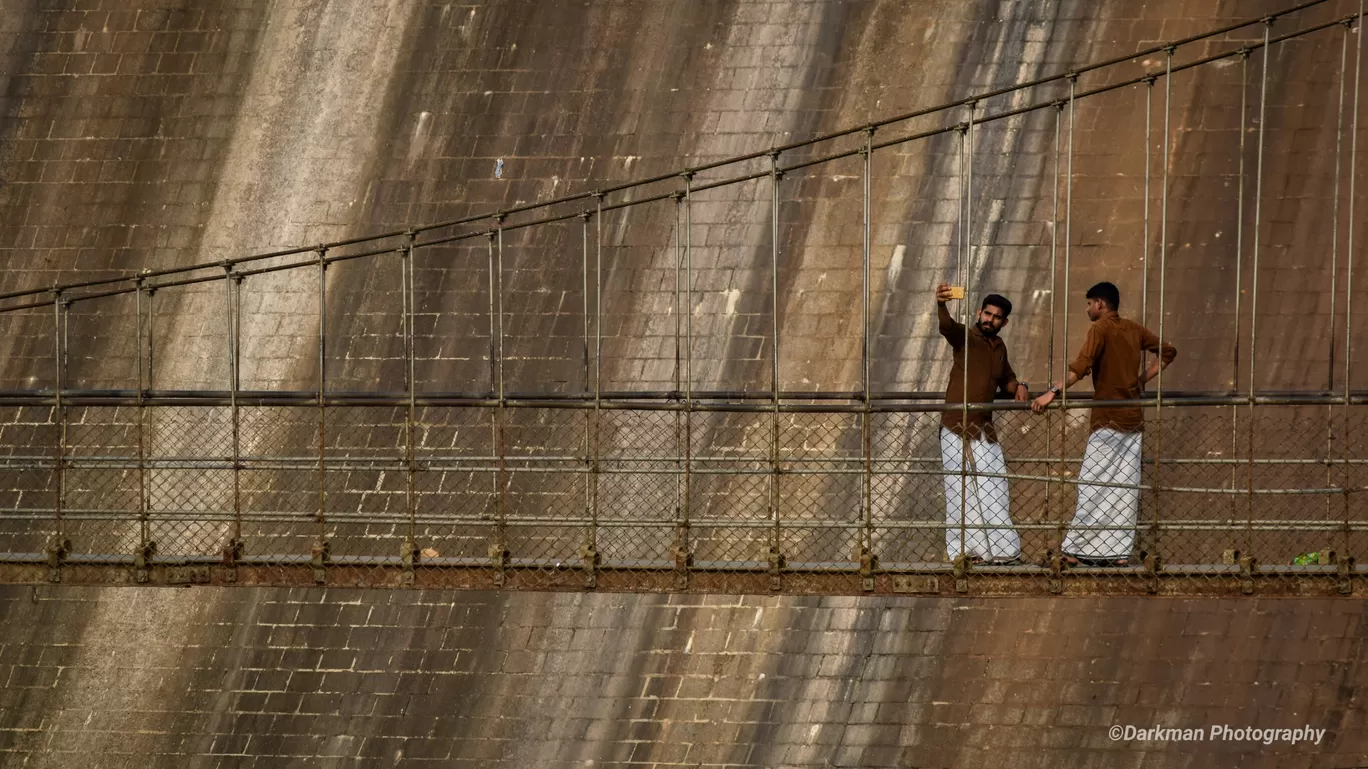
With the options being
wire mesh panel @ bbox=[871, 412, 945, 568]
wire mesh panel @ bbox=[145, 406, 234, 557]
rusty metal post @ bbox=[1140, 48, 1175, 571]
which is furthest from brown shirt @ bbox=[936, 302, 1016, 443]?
wire mesh panel @ bbox=[145, 406, 234, 557]

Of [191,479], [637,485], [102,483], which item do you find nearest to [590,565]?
[637,485]

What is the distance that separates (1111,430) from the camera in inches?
604

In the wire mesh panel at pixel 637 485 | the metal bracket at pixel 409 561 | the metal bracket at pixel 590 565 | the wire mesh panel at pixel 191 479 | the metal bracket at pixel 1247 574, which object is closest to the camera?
the metal bracket at pixel 1247 574

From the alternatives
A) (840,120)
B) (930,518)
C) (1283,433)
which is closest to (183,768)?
(930,518)

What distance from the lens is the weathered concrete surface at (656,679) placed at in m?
18.5

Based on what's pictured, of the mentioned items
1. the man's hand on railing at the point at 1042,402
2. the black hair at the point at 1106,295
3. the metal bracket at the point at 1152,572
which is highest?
the black hair at the point at 1106,295

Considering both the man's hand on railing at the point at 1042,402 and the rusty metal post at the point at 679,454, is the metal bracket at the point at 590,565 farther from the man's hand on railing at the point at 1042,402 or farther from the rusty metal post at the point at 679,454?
the man's hand on railing at the point at 1042,402

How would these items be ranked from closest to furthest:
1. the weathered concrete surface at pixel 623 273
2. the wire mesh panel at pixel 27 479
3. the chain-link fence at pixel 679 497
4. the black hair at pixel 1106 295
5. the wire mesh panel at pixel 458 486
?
the black hair at pixel 1106 295, the chain-link fence at pixel 679 497, the weathered concrete surface at pixel 623 273, the wire mesh panel at pixel 458 486, the wire mesh panel at pixel 27 479

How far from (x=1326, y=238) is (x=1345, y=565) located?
5.29 metres

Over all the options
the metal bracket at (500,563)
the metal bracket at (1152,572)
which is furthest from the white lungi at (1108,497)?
the metal bracket at (500,563)

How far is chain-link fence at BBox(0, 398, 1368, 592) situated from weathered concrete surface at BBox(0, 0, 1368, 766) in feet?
1.69

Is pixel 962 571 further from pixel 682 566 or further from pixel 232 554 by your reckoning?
pixel 232 554

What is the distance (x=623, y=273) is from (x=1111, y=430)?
676 cm

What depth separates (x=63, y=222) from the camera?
23.0 meters
